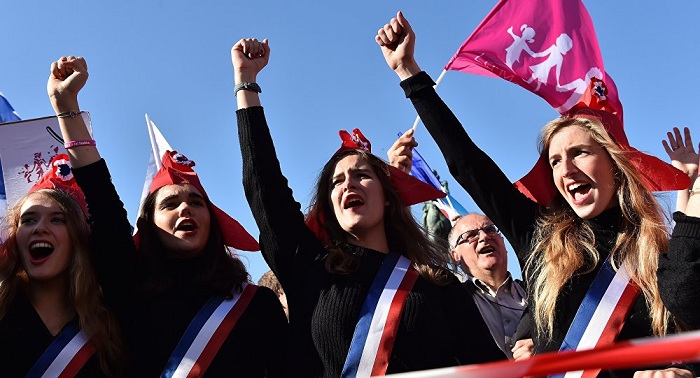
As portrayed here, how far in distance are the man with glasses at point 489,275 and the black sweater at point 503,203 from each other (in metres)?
1.42

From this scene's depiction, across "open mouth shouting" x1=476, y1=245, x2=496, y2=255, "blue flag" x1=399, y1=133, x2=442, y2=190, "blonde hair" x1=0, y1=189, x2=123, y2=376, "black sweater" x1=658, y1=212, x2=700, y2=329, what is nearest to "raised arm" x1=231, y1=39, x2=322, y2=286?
"blonde hair" x1=0, y1=189, x2=123, y2=376

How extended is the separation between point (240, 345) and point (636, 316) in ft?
5.99

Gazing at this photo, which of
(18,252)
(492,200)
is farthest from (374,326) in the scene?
(18,252)

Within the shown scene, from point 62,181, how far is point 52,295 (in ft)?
2.29

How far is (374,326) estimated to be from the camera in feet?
11.5

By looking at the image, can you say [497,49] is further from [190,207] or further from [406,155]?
[190,207]

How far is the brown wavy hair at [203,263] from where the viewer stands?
405 centimetres

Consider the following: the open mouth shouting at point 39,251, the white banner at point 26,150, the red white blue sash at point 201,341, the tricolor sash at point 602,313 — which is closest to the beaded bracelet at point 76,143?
the open mouth shouting at point 39,251

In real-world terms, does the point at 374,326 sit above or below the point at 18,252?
below

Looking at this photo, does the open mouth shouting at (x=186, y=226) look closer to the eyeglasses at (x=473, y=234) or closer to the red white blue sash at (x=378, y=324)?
the red white blue sash at (x=378, y=324)

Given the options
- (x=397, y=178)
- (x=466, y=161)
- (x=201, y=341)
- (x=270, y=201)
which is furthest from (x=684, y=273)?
(x=201, y=341)

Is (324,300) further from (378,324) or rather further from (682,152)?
(682,152)

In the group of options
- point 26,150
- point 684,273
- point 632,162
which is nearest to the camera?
point 684,273

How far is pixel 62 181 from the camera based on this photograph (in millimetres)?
4484
